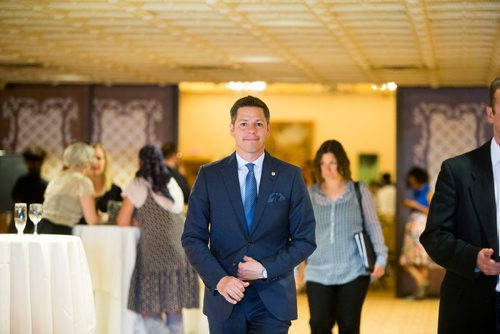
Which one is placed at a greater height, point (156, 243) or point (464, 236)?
point (464, 236)

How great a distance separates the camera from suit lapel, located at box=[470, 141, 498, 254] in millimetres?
3756

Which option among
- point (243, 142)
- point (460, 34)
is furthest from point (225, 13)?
point (243, 142)

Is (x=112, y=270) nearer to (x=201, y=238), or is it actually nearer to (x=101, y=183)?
(x=101, y=183)

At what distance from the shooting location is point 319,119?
19.2m

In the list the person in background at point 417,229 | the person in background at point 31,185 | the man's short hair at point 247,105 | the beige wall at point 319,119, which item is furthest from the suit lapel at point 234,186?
the beige wall at point 319,119

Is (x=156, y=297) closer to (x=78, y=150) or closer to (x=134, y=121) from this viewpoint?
(x=78, y=150)

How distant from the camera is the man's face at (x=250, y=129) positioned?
4133 mm

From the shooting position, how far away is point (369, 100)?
1909 centimetres

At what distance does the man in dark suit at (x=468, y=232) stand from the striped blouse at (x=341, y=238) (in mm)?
2172

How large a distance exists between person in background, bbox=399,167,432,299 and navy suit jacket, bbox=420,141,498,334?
857cm

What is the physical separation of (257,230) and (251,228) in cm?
3

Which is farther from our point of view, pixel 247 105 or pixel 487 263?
pixel 247 105

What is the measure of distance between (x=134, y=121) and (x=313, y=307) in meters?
7.87

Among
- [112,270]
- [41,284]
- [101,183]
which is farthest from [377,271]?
[101,183]
